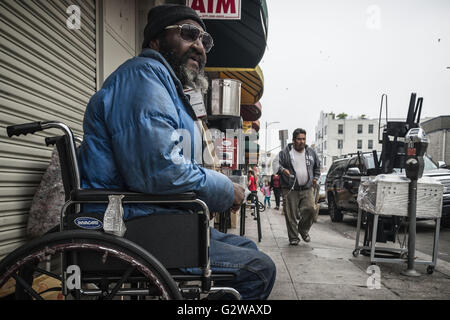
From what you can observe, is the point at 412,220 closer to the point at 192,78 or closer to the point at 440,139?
the point at 192,78

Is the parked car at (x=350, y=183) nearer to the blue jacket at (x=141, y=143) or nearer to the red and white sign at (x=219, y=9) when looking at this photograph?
the red and white sign at (x=219, y=9)

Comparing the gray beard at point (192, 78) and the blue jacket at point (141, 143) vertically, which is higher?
the gray beard at point (192, 78)

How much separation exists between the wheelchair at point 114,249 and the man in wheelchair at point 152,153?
0.08 metres

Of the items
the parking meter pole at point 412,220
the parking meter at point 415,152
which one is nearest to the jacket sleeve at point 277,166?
the parking meter at point 415,152


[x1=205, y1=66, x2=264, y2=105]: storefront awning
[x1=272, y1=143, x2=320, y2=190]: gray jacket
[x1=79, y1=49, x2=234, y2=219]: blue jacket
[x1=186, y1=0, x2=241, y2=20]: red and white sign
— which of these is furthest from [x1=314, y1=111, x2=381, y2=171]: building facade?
[x1=79, y1=49, x2=234, y2=219]: blue jacket

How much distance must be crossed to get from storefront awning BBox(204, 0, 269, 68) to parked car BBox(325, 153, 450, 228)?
3.31 metres

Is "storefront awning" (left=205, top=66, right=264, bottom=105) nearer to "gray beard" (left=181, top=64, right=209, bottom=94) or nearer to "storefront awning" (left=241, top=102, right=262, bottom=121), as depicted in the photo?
"storefront awning" (left=241, top=102, right=262, bottom=121)

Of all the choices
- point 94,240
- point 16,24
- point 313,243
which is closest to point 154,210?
point 94,240

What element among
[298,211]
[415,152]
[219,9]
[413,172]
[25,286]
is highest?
[219,9]

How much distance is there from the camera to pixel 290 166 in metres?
7.11

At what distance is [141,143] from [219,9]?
4.85 m

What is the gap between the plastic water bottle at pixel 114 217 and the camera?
4.89ft

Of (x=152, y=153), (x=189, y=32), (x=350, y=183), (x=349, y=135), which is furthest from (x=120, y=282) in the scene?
(x=349, y=135)
